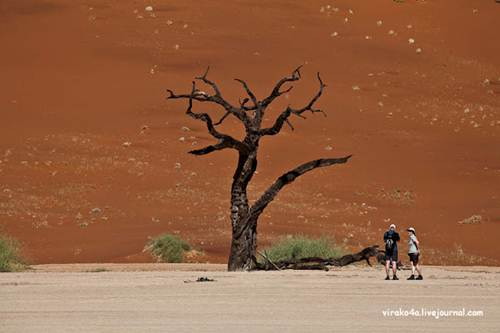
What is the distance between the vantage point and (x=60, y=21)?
47.2 m

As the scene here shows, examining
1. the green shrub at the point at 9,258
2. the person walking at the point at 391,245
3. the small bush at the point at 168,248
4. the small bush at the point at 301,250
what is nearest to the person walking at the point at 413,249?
the person walking at the point at 391,245

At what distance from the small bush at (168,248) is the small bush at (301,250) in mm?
2608

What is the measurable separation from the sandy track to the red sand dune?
7.20 metres

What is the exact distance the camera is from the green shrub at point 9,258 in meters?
24.5

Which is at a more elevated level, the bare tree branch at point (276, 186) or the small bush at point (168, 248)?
the bare tree branch at point (276, 186)

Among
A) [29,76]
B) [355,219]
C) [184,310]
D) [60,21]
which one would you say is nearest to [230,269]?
[184,310]

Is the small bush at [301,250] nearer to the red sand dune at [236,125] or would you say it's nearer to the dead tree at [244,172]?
the red sand dune at [236,125]

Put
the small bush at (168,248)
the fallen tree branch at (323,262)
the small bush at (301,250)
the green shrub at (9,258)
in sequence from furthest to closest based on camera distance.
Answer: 1. the small bush at (168,248)
2. the small bush at (301,250)
3. the green shrub at (9,258)
4. the fallen tree branch at (323,262)

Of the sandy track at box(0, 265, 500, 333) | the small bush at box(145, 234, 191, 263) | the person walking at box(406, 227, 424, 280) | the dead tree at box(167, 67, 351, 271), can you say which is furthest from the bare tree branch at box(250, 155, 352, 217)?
the small bush at box(145, 234, 191, 263)

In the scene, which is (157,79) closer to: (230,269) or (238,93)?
(238,93)

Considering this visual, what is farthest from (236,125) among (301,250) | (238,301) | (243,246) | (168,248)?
(238,301)

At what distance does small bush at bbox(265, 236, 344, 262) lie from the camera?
26.0 metres

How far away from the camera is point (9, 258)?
82.3 ft

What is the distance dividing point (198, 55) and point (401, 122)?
788 cm
